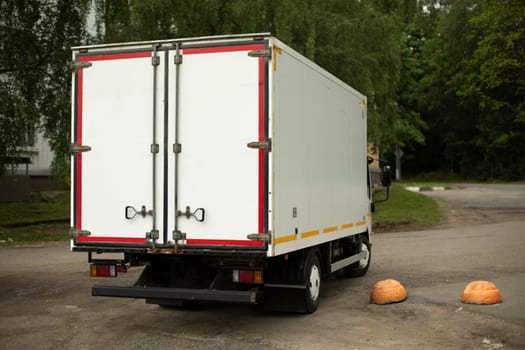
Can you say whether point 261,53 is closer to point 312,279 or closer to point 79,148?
point 79,148

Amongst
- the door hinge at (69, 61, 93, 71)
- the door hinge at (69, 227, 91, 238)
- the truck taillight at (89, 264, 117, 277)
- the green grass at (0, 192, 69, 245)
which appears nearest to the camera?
the door hinge at (69, 227, 91, 238)

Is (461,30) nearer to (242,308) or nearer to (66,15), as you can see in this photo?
(66,15)

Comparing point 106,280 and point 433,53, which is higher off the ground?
point 433,53

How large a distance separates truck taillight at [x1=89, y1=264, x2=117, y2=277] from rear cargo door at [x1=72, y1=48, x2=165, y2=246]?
0.40m

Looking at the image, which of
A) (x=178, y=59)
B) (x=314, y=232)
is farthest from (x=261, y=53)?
(x=314, y=232)

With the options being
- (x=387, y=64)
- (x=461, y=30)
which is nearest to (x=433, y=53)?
(x=461, y=30)

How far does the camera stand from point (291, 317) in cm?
888

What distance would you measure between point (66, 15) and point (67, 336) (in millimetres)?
14187

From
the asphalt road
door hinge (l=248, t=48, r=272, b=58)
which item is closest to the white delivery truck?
door hinge (l=248, t=48, r=272, b=58)

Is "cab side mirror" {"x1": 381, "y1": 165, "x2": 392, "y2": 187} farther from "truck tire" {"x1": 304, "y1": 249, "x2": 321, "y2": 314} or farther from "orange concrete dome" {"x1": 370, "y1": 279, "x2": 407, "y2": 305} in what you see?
"truck tire" {"x1": 304, "y1": 249, "x2": 321, "y2": 314}

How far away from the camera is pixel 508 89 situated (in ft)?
198

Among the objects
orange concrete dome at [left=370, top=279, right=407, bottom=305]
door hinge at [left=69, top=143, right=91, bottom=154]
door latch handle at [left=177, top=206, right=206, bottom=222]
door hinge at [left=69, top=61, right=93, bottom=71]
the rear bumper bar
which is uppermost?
door hinge at [left=69, top=61, right=93, bottom=71]

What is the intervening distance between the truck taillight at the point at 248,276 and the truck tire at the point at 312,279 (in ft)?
3.09

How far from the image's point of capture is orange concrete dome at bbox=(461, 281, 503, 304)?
368 inches
